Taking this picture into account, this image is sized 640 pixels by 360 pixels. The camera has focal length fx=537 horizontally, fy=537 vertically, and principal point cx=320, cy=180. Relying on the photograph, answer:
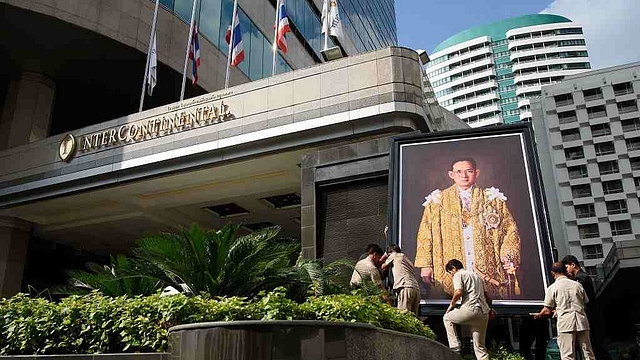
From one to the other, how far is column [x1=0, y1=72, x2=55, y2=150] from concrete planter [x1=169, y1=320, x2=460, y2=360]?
18.9 meters

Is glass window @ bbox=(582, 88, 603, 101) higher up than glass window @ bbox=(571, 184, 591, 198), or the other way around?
glass window @ bbox=(582, 88, 603, 101)

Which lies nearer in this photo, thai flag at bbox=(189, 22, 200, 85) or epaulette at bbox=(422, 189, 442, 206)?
epaulette at bbox=(422, 189, 442, 206)

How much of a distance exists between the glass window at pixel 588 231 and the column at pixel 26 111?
5361 centimetres

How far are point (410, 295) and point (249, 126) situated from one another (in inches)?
326

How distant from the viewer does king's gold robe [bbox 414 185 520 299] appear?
8734mm

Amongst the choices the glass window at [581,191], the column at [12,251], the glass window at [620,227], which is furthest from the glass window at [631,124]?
the column at [12,251]

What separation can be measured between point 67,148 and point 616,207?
55787 mm

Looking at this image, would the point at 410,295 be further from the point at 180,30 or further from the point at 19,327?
the point at 180,30

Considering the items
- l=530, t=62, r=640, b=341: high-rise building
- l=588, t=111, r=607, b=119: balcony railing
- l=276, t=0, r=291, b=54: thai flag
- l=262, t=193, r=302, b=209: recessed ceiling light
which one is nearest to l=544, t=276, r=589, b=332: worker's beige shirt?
l=262, t=193, r=302, b=209: recessed ceiling light

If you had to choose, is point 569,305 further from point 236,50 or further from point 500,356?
point 236,50

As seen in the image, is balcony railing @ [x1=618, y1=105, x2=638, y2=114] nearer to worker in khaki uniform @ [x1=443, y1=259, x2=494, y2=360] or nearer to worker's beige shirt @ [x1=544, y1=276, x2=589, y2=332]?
worker's beige shirt @ [x1=544, y1=276, x2=589, y2=332]

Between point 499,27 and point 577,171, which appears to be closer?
point 577,171

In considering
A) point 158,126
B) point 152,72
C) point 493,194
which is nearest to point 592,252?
point 152,72

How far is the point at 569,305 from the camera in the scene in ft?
22.2
